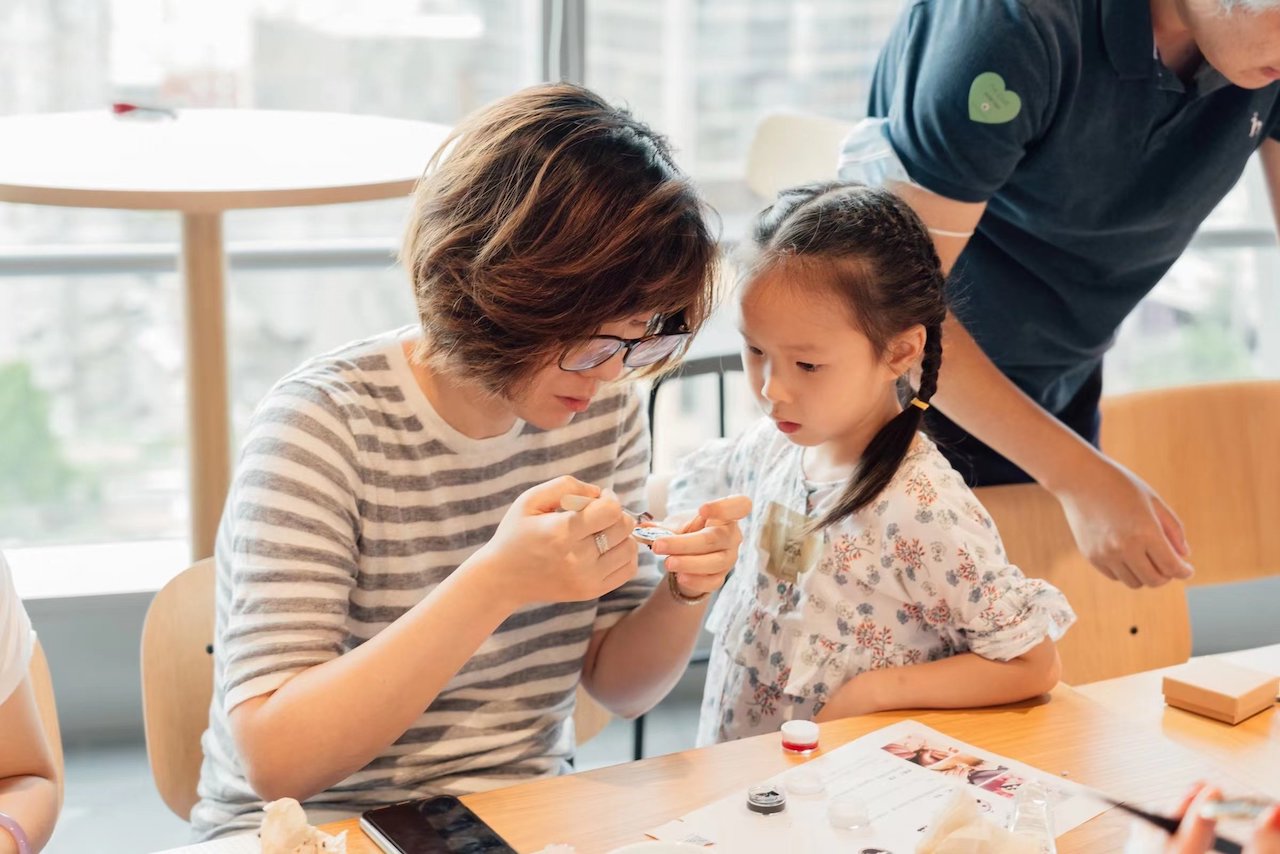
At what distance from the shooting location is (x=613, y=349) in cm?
123

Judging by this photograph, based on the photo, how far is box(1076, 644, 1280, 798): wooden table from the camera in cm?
124

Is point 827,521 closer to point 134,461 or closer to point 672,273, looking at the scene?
point 672,273

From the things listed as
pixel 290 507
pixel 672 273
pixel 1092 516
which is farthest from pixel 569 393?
pixel 1092 516

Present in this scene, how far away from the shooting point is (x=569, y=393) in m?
1.27

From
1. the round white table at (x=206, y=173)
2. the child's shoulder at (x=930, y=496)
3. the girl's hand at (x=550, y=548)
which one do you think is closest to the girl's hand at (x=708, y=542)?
the girl's hand at (x=550, y=548)

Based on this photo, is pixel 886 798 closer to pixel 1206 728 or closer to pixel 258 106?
pixel 1206 728

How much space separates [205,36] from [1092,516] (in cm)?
229

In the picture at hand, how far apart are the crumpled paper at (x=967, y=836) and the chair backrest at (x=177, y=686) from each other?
84cm

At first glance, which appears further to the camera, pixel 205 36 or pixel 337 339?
pixel 337 339

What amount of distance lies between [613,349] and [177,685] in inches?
25.2

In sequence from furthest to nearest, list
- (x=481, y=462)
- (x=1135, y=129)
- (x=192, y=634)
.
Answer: (x=1135, y=129) → (x=192, y=634) → (x=481, y=462)

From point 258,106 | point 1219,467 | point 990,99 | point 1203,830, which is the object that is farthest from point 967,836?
point 258,106

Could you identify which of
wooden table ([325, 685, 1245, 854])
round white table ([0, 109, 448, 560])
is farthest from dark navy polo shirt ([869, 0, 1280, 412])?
round white table ([0, 109, 448, 560])

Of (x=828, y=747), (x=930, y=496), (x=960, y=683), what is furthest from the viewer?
(x=930, y=496)
